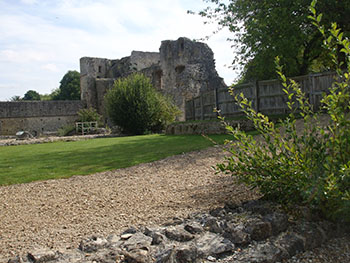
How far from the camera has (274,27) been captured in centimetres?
1148

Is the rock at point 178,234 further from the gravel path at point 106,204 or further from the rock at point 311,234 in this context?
the rock at point 311,234

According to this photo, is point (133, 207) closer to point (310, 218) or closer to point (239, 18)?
point (310, 218)

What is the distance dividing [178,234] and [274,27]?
10195mm

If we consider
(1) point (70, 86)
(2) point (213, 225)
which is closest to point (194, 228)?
(2) point (213, 225)

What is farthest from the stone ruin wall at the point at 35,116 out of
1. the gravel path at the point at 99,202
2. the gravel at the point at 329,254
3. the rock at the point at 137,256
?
the gravel at the point at 329,254

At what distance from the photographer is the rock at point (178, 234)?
9.82 feet

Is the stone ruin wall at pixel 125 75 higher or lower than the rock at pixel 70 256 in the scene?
higher

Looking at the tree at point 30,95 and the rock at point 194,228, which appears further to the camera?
the tree at point 30,95

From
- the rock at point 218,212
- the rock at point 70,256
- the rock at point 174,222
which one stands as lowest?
the rock at point 70,256

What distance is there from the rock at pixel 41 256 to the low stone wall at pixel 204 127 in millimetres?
9840

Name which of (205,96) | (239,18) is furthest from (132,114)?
(239,18)

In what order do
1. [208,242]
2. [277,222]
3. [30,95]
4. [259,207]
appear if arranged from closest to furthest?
[208,242] < [277,222] < [259,207] < [30,95]

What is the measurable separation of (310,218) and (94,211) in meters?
2.47

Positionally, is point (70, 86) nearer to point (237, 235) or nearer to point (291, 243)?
point (237, 235)
